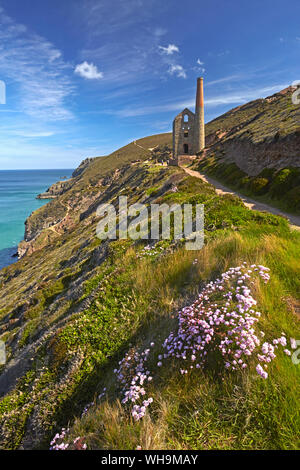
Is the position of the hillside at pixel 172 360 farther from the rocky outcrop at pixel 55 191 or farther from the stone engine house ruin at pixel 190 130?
the rocky outcrop at pixel 55 191

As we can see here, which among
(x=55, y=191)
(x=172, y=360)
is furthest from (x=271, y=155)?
(x=55, y=191)

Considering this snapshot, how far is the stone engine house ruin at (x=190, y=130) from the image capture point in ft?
163

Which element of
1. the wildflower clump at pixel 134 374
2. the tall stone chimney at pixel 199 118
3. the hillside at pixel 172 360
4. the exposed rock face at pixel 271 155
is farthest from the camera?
the tall stone chimney at pixel 199 118

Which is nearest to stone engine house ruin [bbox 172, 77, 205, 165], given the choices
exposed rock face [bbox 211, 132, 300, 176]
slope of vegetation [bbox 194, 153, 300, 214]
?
exposed rock face [bbox 211, 132, 300, 176]

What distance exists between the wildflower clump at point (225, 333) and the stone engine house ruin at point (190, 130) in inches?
2127

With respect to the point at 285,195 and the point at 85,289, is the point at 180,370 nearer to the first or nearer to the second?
the point at 85,289

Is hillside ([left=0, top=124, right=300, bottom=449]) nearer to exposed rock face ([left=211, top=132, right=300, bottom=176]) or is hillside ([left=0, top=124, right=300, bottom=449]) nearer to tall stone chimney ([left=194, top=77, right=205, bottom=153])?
exposed rock face ([left=211, top=132, right=300, bottom=176])

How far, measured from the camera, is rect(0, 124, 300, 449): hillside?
246 cm

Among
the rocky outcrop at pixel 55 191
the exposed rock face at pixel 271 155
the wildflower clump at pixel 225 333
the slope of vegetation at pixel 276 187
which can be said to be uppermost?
the rocky outcrop at pixel 55 191

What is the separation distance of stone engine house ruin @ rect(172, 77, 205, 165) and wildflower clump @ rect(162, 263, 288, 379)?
54033 millimetres

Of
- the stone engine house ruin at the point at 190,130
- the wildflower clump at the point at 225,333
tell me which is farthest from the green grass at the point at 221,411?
the stone engine house ruin at the point at 190,130

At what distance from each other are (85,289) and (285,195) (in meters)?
16.2
